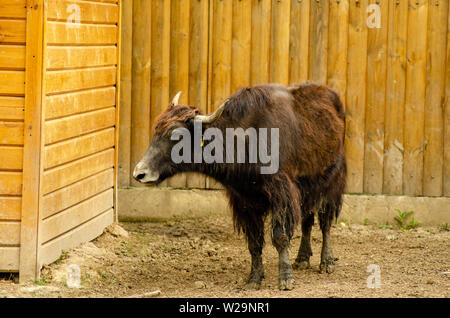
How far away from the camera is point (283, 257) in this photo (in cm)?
696

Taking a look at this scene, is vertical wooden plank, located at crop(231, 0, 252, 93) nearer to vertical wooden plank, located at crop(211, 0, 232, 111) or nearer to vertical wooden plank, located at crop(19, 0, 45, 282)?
vertical wooden plank, located at crop(211, 0, 232, 111)

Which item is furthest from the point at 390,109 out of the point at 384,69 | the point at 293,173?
the point at 293,173

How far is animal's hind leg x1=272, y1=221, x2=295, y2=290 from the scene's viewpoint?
688 cm

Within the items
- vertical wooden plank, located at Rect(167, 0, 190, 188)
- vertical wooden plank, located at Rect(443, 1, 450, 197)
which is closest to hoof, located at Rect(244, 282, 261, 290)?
vertical wooden plank, located at Rect(167, 0, 190, 188)

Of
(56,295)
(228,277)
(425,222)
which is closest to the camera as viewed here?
(56,295)

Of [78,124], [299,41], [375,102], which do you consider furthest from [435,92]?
[78,124]

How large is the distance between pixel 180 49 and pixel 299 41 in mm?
1479

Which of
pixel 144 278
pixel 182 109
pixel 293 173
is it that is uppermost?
pixel 182 109

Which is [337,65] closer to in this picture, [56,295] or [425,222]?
[425,222]

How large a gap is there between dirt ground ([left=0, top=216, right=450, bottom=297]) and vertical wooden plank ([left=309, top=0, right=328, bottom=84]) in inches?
75.2

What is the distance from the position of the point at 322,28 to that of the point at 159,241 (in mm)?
3285

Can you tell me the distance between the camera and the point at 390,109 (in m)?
9.27

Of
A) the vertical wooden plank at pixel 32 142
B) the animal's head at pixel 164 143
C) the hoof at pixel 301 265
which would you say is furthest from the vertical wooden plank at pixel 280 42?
the vertical wooden plank at pixel 32 142

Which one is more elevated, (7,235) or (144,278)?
(7,235)
